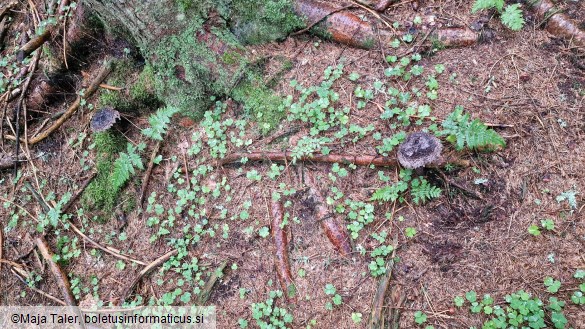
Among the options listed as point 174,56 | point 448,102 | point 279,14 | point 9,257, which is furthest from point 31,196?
point 448,102

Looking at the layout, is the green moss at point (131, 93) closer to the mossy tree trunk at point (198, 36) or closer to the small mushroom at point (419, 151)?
the mossy tree trunk at point (198, 36)

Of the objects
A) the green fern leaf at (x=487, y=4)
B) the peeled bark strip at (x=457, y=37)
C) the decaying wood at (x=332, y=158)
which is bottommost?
the decaying wood at (x=332, y=158)

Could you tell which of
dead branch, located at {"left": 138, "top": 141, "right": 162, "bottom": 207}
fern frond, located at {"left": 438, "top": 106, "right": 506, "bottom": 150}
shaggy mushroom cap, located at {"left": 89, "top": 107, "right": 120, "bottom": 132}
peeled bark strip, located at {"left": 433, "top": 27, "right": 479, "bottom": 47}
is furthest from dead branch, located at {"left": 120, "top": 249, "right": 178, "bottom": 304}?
peeled bark strip, located at {"left": 433, "top": 27, "right": 479, "bottom": 47}

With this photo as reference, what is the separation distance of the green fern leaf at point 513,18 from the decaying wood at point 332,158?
1.54 metres

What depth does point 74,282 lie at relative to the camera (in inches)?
169

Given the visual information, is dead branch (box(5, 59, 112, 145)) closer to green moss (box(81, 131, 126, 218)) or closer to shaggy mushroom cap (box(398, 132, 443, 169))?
green moss (box(81, 131, 126, 218))

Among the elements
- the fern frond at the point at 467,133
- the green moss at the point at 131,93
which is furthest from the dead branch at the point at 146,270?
the fern frond at the point at 467,133

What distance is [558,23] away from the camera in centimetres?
412

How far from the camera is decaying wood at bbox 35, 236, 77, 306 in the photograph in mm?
4215

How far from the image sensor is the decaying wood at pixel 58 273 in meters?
4.21

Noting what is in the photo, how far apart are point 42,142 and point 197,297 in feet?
10.4

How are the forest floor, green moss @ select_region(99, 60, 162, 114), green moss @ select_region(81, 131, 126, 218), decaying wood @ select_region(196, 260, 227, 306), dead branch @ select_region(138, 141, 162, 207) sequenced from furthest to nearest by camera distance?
green moss @ select_region(99, 60, 162, 114), green moss @ select_region(81, 131, 126, 218), dead branch @ select_region(138, 141, 162, 207), decaying wood @ select_region(196, 260, 227, 306), the forest floor

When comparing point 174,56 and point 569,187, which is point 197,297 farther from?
point 569,187

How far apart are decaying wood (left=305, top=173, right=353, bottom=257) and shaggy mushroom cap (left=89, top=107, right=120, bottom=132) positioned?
2.45m
